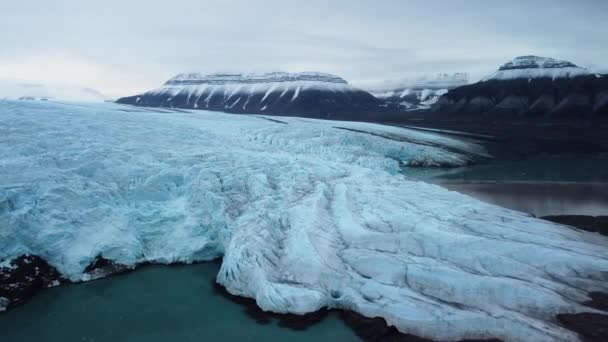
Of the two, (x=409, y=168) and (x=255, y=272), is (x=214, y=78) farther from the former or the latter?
(x=255, y=272)

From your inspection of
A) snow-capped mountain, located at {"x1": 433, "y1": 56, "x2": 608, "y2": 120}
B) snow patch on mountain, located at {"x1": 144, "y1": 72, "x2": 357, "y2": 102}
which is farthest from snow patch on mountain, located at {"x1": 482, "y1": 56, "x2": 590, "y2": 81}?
snow patch on mountain, located at {"x1": 144, "y1": 72, "x2": 357, "y2": 102}

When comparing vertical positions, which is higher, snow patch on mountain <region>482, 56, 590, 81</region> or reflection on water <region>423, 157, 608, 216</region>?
snow patch on mountain <region>482, 56, 590, 81</region>

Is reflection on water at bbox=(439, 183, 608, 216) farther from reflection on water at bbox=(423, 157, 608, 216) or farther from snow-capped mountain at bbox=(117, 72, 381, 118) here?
snow-capped mountain at bbox=(117, 72, 381, 118)

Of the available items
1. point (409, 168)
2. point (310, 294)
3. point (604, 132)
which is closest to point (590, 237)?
point (310, 294)

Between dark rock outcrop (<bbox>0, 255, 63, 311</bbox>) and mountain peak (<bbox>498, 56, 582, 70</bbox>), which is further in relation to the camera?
mountain peak (<bbox>498, 56, 582, 70</bbox>)

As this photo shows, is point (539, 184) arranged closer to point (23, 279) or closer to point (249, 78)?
point (23, 279)

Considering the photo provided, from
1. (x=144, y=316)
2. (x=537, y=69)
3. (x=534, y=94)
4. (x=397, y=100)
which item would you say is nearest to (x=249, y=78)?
(x=397, y=100)

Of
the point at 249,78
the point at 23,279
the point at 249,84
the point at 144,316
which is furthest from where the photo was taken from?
the point at 249,78
